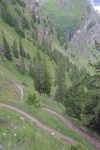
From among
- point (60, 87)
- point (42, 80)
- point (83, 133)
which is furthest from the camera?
point (60, 87)

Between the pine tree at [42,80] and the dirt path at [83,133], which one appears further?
the pine tree at [42,80]

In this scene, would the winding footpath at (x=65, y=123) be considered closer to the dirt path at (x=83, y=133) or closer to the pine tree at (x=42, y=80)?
the dirt path at (x=83, y=133)

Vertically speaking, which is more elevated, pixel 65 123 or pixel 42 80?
pixel 65 123

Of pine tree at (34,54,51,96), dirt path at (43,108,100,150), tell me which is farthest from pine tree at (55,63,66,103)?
dirt path at (43,108,100,150)

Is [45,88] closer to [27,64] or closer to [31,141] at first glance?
[27,64]

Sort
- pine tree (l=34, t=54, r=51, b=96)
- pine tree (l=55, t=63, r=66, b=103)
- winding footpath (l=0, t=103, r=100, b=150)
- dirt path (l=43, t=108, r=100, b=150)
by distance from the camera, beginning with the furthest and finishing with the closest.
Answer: pine tree (l=55, t=63, r=66, b=103) → pine tree (l=34, t=54, r=51, b=96) → dirt path (l=43, t=108, r=100, b=150) → winding footpath (l=0, t=103, r=100, b=150)

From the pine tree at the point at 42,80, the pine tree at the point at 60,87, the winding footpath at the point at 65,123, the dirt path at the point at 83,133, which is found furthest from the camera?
the pine tree at the point at 60,87

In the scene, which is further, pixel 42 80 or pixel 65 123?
pixel 42 80

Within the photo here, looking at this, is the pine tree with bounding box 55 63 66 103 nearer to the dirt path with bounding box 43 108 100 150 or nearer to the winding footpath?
the dirt path with bounding box 43 108 100 150

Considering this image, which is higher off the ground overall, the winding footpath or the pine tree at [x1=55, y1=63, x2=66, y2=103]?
the winding footpath

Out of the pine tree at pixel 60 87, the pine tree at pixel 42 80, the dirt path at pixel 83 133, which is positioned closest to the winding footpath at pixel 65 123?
the dirt path at pixel 83 133

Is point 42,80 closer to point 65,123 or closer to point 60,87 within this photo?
point 60,87

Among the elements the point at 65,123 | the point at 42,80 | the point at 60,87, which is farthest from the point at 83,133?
the point at 60,87
